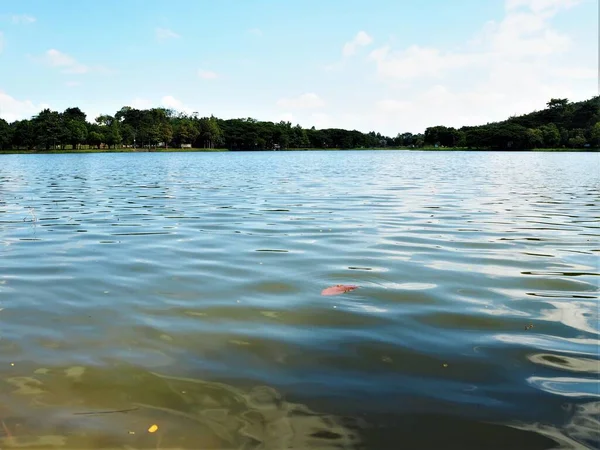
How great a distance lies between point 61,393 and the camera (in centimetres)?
394

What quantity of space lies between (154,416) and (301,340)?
5.63 feet

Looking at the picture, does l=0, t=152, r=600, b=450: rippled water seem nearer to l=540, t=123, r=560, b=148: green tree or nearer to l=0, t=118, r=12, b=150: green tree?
l=0, t=118, r=12, b=150: green tree

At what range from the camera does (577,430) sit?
11.0 feet

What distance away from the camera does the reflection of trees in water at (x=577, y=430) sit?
3203 millimetres

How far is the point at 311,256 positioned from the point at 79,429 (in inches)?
213

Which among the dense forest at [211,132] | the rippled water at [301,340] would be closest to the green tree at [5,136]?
the dense forest at [211,132]

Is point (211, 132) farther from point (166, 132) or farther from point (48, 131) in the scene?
point (48, 131)

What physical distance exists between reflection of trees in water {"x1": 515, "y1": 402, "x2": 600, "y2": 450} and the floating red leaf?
3.27 m

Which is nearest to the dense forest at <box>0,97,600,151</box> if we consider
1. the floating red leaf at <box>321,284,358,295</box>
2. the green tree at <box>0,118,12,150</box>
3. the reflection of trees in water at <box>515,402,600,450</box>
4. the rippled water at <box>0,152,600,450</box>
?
the green tree at <box>0,118,12,150</box>

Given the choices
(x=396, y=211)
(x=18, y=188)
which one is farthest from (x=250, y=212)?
(x=18, y=188)

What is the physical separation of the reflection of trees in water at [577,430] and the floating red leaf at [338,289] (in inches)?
129

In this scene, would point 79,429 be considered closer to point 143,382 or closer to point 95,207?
point 143,382

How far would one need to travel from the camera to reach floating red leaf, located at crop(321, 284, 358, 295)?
21.2ft

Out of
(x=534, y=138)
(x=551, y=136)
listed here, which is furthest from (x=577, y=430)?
(x=551, y=136)
